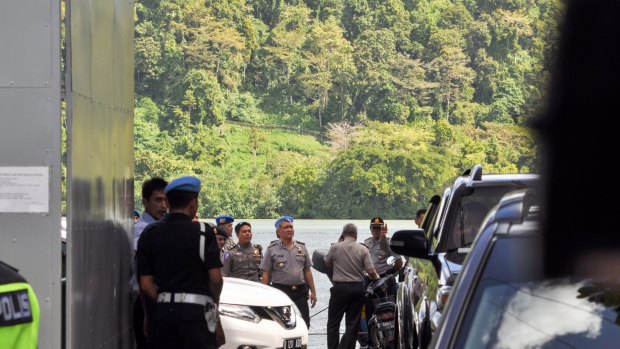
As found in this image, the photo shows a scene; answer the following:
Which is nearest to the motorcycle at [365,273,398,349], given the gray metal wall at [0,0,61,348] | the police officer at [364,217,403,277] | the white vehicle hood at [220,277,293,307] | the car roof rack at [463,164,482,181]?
the white vehicle hood at [220,277,293,307]

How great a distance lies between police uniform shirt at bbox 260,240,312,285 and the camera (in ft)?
52.5

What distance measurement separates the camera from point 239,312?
11117mm

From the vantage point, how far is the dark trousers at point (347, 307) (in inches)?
656

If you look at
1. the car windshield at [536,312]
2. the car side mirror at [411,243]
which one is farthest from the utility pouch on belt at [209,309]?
the car windshield at [536,312]

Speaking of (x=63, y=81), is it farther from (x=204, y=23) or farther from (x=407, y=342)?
(x=204, y=23)

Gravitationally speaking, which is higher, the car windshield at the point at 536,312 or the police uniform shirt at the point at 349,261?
the car windshield at the point at 536,312

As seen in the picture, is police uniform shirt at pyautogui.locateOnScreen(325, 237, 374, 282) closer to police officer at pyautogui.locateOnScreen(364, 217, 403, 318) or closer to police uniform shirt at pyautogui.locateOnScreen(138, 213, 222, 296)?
police officer at pyautogui.locateOnScreen(364, 217, 403, 318)

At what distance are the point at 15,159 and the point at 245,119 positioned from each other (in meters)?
113

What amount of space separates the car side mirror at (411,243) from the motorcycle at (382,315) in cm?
451

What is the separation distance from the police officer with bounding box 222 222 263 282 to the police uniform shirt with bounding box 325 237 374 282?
1.07 metres

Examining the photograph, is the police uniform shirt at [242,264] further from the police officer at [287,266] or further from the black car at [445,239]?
the black car at [445,239]

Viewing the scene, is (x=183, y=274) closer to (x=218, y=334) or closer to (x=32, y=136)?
(x=218, y=334)

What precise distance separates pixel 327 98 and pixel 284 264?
10797 cm

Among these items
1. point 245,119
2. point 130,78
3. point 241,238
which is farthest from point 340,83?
point 130,78
